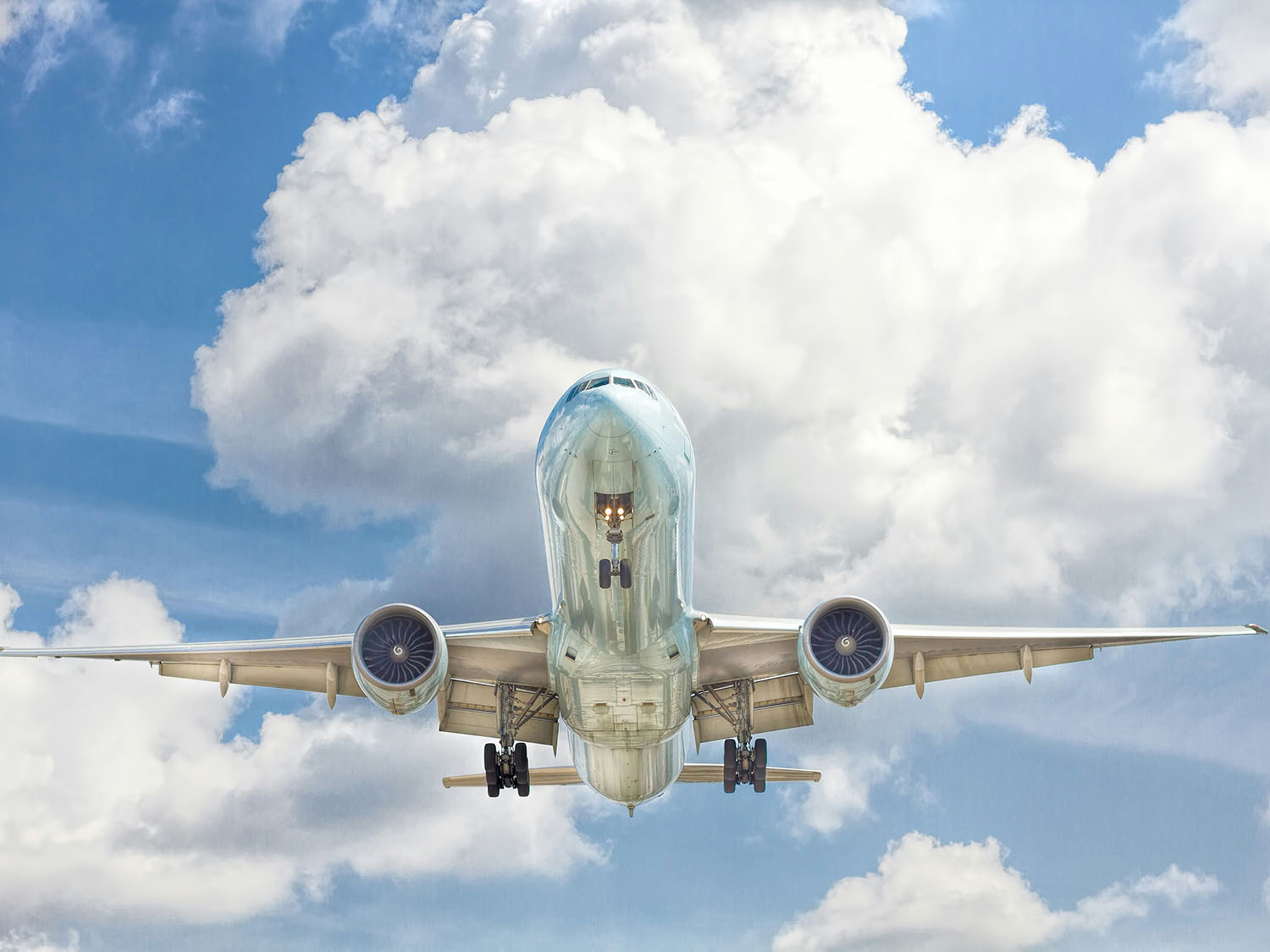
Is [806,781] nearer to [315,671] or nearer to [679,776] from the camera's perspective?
[679,776]

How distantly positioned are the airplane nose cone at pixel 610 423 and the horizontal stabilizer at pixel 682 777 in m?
12.7

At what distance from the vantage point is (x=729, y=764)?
3003 cm

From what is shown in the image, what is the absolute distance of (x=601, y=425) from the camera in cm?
2005

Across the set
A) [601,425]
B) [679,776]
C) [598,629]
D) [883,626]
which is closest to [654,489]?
[601,425]

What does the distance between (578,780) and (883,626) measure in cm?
965

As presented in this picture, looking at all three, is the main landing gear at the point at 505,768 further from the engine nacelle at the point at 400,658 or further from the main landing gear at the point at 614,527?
the main landing gear at the point at 614,527

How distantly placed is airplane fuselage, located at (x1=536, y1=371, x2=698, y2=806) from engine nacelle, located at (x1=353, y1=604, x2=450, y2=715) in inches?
91.8

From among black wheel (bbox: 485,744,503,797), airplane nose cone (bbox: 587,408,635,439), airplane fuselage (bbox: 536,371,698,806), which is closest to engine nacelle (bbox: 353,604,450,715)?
airplane fuselage (bbox: 536,371,698,806)

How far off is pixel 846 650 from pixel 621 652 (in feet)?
14.3

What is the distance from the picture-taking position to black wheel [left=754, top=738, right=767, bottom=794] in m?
30.0

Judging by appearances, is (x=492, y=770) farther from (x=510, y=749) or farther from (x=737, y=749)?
(x=737, y=749)

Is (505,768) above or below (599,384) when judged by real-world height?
below

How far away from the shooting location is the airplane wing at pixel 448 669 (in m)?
27.2

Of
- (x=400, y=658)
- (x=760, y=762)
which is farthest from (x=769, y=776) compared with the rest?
(x=400, y=658)
